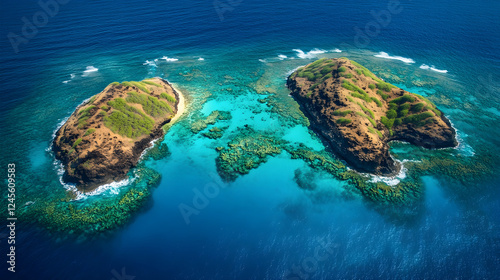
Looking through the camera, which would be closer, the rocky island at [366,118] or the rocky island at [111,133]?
the rocky island at [111,133]

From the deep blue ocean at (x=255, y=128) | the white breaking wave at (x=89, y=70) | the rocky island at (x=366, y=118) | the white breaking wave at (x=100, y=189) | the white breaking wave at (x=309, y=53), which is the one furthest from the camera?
the white breaking wave at (x=309, y=53)

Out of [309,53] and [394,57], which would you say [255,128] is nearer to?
[309,53]

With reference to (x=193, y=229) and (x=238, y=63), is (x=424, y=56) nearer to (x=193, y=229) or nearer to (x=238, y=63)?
(x=238, y=63)

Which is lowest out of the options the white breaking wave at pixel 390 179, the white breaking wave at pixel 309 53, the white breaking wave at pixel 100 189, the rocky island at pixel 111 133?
the white breaking wave at pixel 100 189

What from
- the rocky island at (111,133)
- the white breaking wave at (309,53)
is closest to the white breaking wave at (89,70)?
the rocky island at (111,133)

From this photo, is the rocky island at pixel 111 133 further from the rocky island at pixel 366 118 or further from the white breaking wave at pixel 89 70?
the rocky island at pixel 366 118

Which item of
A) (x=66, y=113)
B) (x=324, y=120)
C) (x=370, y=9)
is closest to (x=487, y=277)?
(x=324, y=120)
